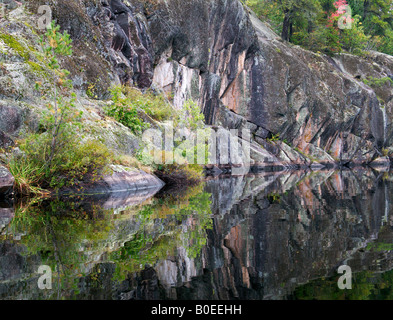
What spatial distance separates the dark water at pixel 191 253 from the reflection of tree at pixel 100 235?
1 centimetres

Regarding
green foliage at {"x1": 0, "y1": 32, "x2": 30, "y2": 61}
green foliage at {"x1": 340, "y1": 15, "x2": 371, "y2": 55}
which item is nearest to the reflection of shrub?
green foliage at {"x1": 0, "y1": 32, "x2": 30, "y2": 61}

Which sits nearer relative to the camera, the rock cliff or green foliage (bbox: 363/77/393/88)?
the rock cliff

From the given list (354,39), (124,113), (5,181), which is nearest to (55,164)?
(5,181)

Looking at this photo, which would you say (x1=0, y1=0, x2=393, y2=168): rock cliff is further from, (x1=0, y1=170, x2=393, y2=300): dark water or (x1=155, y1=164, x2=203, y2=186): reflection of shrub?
(x1=0, y1=170, x2=393, y2=300): dark water

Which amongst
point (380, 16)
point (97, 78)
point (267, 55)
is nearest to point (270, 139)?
point (267, 55)

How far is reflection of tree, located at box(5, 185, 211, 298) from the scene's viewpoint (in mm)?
3416

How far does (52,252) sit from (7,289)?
103 cm

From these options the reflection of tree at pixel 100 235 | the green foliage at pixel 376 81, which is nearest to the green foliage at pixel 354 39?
the green foliage at pixel 376 81

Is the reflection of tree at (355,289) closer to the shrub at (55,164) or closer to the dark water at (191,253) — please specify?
the dark water at (191,253)

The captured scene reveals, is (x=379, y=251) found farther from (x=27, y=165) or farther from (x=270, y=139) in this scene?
(x=270, y=139)

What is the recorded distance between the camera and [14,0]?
43.7 ft

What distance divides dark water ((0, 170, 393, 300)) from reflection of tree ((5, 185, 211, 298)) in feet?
0.04

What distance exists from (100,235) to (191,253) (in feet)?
4.69

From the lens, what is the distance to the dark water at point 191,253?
2803 millimetres
